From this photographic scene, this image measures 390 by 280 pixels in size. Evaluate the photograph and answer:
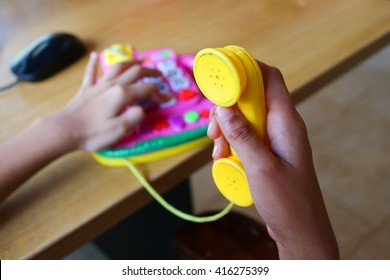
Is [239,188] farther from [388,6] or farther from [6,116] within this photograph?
[388,6]

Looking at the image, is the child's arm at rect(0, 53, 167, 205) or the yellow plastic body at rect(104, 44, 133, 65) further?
the yellow plastic body at rect(104, 44, 133, 65)

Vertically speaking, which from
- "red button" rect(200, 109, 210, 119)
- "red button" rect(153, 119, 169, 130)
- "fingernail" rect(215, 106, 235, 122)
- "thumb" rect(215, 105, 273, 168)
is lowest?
"red button" rect(200, 109, 210, 119)

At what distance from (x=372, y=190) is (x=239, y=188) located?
0.96m

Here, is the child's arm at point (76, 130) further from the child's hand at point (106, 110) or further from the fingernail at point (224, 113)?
the fingernail at point (224, 113)

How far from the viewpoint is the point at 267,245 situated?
65 centimetres

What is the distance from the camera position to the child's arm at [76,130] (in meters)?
0.47

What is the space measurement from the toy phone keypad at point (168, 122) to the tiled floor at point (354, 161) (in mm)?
410

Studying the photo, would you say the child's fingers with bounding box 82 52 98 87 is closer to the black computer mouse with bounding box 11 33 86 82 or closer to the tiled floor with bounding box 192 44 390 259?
the black computer mouse with bounding box 11 33 86 82

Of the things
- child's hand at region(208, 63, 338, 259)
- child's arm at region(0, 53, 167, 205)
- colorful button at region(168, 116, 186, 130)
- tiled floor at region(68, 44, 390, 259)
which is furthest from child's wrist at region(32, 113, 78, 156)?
tiled floor at region(68, 44, 390, 259)

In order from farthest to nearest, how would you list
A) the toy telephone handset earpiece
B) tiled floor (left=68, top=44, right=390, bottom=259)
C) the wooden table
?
tiled floor (left=68, top=44, right=390, bottom=259) < the wooden table < the toy telephone handset earpiece

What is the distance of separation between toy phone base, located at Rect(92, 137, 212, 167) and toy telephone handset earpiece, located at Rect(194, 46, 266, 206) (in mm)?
173

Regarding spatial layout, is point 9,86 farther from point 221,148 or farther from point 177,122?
point 221,148

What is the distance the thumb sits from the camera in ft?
0.99

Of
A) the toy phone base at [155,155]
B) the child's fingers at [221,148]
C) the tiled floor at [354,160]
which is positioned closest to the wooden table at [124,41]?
the toy phone base at [155,155]
